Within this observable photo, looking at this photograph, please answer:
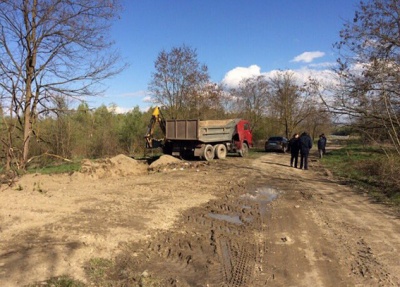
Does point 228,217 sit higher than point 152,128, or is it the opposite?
point 152,128

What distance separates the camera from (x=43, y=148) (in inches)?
907

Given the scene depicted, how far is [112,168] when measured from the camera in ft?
51.2

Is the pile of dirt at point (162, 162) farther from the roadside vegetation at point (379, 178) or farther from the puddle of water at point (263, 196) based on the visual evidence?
the roadside vegetation at point (379, 178)

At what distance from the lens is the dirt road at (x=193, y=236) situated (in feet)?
15.6

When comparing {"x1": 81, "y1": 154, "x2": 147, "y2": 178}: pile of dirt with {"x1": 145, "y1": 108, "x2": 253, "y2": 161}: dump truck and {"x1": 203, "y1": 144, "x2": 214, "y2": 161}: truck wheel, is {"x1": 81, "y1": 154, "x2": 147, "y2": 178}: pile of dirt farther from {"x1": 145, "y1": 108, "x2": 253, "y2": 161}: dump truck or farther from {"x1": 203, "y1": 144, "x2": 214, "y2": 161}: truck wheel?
{"x1": 203, "y1": 144, "x2": 214, "y2": 161}: truck wheel

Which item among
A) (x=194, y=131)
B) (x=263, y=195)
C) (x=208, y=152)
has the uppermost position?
(x=194, y=131)

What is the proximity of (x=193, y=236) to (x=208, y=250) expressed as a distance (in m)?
0.77

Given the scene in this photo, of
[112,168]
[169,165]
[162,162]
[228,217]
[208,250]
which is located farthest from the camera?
[162,162]

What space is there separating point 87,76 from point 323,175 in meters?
11.8

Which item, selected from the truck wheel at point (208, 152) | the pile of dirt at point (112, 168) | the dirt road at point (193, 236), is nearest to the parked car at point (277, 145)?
the truck wheel at point (208, 152)

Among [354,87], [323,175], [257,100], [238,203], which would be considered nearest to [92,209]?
[238,203]

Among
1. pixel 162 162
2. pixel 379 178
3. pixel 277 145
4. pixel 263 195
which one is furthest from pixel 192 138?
pixel 277 145

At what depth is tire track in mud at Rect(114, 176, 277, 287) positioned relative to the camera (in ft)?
15.5

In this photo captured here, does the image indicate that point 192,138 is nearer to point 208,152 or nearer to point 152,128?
point 208,152
